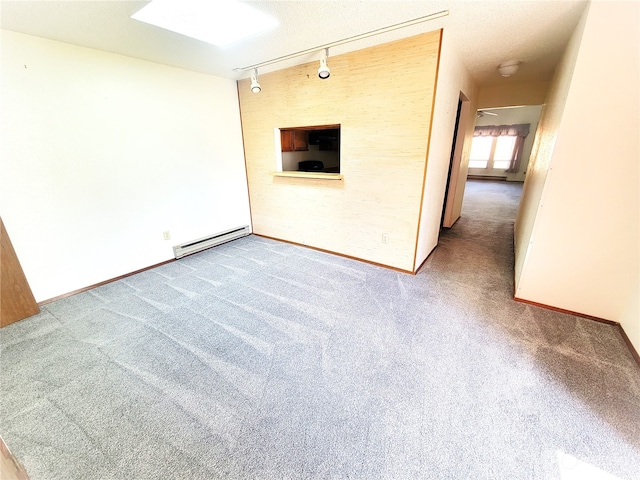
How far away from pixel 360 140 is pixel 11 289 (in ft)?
11.5

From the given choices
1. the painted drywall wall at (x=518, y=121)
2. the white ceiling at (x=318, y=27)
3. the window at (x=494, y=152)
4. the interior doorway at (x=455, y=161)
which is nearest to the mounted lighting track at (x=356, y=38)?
the white ceiling at (x=318, y=27)

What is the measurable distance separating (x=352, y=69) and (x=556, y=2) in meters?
1.59

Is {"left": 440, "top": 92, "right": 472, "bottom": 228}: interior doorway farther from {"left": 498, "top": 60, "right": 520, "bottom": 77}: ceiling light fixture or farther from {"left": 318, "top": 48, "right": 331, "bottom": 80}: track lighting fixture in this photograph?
{"left": 318, "top": 48, "right": 331, "bottom": 80}: track lighting fixture

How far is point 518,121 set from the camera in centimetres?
905

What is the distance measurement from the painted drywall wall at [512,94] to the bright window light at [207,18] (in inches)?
152

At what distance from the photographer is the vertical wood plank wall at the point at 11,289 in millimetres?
2105

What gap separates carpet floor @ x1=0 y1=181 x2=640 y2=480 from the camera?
1.18 m

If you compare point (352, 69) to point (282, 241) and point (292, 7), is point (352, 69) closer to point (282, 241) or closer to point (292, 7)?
point (292, 7)

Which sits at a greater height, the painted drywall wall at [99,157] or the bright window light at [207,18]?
the bright window light at [207,18]

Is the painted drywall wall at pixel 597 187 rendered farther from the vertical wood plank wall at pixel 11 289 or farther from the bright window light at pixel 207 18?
the vertical wood plank wall at pixel 11 289

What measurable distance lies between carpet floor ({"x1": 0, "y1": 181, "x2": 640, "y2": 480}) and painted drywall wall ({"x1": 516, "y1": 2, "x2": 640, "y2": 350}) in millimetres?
302

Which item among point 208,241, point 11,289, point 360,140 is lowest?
point 208,241

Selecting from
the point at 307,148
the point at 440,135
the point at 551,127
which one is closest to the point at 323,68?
the point at 440,135

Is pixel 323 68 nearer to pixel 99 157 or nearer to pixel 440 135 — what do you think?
pixel 440 135
